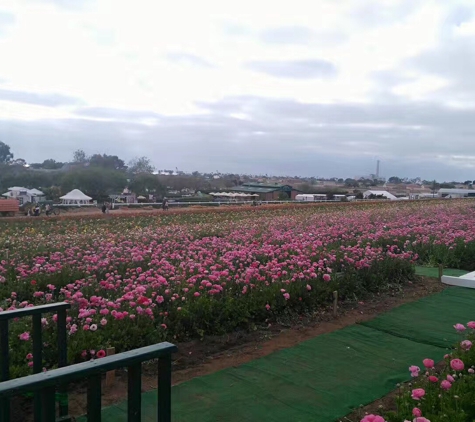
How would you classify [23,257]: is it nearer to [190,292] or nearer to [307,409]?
[190,292]

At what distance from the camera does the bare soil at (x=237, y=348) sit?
4367mm

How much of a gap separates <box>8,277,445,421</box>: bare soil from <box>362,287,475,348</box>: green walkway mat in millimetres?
283

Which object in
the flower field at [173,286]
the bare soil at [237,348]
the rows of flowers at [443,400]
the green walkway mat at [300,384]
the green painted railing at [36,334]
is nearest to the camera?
the green painted railing at [36,334]

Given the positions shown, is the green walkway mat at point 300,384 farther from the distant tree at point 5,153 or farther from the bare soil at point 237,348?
the distant tree at point 5,153

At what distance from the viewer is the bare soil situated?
4.37m

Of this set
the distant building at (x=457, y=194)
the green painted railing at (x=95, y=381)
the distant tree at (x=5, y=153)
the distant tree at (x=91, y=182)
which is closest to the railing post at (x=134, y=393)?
the green painted railing at (x=95, y=381)

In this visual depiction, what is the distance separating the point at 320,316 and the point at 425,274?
4.75 metres

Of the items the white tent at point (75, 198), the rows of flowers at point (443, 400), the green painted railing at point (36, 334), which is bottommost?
the white tent at point (75, 198)

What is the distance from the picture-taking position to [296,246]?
371 inches

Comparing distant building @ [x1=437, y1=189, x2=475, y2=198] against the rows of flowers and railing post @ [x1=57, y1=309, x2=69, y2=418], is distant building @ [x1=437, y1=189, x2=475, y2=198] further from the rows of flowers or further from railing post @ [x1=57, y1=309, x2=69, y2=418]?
railing post @ [x1=57, y1=309, x2=69, y2=418]

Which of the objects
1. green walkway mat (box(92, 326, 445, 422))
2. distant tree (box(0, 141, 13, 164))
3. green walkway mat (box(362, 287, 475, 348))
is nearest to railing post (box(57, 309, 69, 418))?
green walkway mat (box(92, 326, 445, 422))

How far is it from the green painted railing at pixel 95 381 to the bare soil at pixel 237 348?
197 cm

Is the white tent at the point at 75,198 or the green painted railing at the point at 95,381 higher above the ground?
the green painted railing at the point at 95,381

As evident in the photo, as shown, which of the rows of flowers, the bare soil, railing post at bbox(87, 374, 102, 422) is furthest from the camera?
the bare soil
